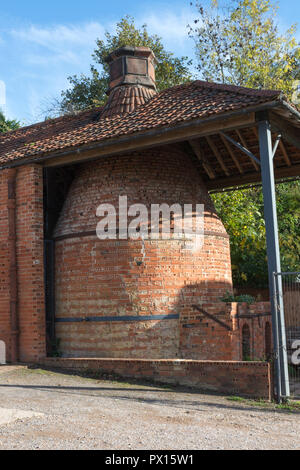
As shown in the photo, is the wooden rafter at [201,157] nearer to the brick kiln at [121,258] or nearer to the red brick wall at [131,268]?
the brick kiln at [121,258]

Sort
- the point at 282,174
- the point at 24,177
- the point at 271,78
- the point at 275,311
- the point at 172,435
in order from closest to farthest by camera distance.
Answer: the point at 172,435, the point at 275,311, the point at 24,177, the point at 282,174, the point at 271,78

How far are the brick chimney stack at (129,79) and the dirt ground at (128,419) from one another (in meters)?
6.84

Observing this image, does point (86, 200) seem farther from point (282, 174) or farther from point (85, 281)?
point (282, 174)

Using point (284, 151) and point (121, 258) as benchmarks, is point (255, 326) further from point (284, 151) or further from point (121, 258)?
point (284, 151)

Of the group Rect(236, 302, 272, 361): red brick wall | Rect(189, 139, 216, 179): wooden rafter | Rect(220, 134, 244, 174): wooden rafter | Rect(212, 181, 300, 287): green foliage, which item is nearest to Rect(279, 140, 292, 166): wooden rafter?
Rect(220, 134, 244, 174): wooden rafter

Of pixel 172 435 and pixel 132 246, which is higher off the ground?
pixel 132 246

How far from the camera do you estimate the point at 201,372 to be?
336 inches

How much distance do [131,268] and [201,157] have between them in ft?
12.9

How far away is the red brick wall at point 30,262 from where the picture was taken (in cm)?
1043

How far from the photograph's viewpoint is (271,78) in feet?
69.8

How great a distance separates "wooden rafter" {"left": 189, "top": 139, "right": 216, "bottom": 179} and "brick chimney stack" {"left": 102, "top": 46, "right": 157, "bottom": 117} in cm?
167

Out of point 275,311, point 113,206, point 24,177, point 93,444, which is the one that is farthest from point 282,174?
point 93,444

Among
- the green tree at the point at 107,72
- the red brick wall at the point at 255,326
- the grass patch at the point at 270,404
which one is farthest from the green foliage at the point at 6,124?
the grass patch at the point at 270,404

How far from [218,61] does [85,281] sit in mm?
15262
